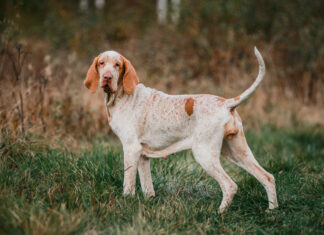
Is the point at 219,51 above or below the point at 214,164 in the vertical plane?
above

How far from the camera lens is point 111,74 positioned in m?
3.13

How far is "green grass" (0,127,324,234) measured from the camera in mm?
2592

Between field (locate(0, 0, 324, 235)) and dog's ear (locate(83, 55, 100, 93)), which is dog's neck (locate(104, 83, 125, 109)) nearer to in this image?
dog's ear (locate(83, 55, 100, 93))

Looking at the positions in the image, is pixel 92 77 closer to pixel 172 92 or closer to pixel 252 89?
pixel 252 89

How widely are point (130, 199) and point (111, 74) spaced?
1114 mm

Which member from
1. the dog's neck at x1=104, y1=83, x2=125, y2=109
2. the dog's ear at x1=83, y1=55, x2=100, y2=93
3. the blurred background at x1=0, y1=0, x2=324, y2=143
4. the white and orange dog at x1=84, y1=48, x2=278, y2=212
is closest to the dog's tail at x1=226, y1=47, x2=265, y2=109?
the white and orange dog at x1=84, y1=48, x2=278, y2=212

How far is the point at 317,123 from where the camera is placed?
695 centimetres

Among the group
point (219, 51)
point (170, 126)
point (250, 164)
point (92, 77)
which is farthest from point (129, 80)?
point (219, 51)

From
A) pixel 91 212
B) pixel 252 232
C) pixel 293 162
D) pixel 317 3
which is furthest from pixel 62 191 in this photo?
pixel 317 3

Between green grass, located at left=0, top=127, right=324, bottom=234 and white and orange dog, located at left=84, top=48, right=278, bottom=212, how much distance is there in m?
0.20

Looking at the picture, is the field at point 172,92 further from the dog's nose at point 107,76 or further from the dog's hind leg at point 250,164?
the dog's nose at point 107,76

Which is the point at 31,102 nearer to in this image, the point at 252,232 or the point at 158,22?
the point at 252,232

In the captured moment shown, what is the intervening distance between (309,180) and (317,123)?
355cm

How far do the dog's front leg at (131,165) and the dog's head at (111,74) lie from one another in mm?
537
